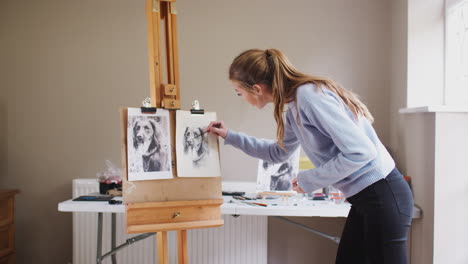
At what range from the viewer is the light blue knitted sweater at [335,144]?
1325 millimetres

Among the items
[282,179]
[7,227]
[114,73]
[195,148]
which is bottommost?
[7,227]

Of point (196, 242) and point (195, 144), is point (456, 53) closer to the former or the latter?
point (195, 144)

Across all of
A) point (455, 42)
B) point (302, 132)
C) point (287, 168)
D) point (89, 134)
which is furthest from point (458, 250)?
point (89, 134)

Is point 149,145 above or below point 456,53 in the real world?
below

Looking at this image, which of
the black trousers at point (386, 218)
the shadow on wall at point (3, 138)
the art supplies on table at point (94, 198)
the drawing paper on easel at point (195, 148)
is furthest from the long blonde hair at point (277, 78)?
the shadow on wall at point (3, 138)

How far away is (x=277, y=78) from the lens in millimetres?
1479

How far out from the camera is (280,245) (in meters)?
3.07

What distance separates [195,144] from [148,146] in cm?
21

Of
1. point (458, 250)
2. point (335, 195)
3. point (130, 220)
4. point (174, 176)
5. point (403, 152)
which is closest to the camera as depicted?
point (130, 220)

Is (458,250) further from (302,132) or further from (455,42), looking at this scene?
(302,132)

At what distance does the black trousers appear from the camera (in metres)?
1.38

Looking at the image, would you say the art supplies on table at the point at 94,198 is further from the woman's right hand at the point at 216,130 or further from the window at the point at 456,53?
the window at the point at 456,53

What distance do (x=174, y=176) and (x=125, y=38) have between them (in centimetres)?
167

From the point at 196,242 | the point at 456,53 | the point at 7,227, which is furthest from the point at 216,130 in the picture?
the point at 7,227
